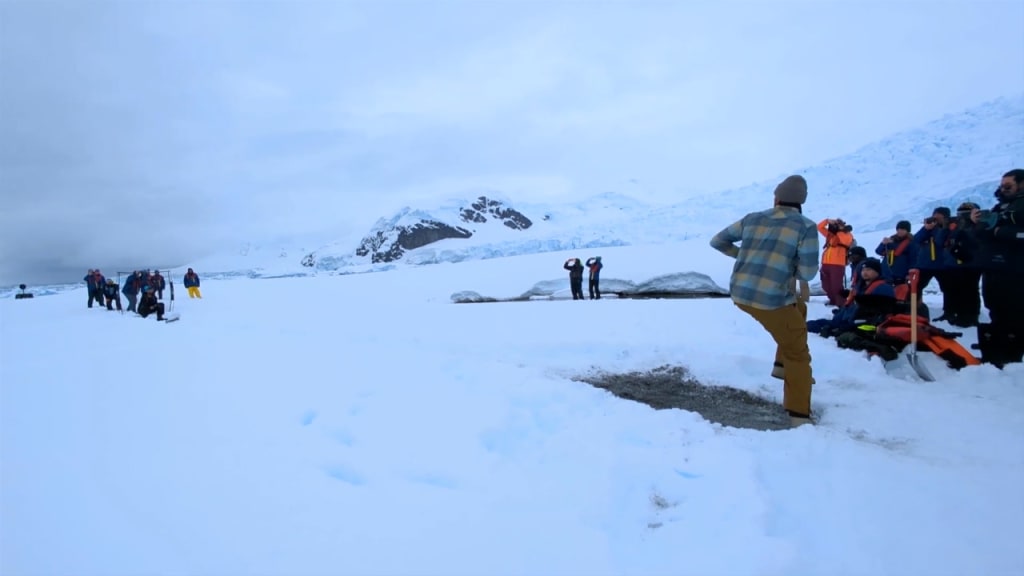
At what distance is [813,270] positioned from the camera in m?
3.28

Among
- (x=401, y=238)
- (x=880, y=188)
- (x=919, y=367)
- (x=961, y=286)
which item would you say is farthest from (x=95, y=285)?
(x=401, y=238)

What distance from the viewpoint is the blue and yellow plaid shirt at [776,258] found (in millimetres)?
3271

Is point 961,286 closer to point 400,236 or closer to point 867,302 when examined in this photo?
point 867,302

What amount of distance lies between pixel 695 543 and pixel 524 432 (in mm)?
1185

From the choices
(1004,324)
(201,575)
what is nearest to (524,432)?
(201,575)

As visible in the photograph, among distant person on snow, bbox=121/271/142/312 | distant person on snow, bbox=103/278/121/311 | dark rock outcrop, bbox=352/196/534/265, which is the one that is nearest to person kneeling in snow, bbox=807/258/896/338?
distant person on snow, bbox=121/271/142/312

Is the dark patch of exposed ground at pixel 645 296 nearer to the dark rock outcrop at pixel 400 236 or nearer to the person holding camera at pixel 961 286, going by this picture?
the person holding camera at pixel 961 286

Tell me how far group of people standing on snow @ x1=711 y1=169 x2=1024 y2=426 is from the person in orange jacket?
1.28m

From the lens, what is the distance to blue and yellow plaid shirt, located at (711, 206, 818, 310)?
3271 mm

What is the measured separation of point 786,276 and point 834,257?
5.53 meters

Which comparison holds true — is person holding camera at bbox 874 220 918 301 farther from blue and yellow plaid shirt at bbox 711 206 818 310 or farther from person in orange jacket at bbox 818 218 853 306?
blue and yellow plaid shirt at bbox 711 206 818 310

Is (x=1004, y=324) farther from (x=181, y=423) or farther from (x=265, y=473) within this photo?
(x=181, y=423)

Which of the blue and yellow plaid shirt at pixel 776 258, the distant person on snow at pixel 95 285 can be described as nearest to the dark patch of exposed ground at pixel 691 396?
the blue and yellow plaid shirt at pixel 776 258

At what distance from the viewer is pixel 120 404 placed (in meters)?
3.07
